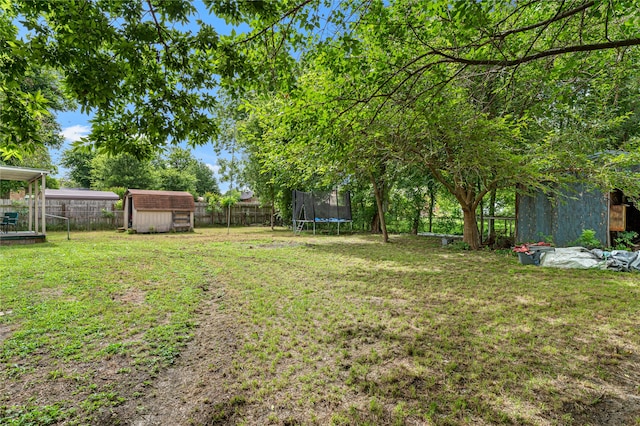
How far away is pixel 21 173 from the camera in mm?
8367

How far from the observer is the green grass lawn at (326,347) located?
180 centimetres

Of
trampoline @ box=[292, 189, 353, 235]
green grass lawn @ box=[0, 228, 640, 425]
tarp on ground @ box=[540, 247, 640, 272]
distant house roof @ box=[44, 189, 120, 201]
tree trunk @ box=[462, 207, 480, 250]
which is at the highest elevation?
distant house roof @ box=[44, 189, 120, 201]

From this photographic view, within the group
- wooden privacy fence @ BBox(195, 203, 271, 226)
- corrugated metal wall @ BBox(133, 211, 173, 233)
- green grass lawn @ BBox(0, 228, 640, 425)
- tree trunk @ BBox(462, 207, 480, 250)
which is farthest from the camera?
wooden privacy fence @ BBox(195, 203, 271, 226)

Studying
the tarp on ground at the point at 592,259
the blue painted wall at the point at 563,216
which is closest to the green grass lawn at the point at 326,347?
the tarp on ground at the point at 592,259

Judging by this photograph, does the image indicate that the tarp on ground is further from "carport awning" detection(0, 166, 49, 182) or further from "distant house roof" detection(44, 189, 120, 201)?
"distant house roof" detection(44, 189, 120, 201)

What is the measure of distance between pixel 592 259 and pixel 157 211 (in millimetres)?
15187

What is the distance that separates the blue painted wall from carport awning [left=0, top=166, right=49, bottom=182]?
520 inches

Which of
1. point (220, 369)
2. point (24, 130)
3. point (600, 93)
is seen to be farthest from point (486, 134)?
point (24, 130)

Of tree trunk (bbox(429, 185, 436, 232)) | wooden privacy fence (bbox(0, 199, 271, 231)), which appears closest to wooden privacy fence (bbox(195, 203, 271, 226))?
wooden privacy fence (bbox(0, 199, 271, 231))

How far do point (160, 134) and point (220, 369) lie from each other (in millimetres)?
1971

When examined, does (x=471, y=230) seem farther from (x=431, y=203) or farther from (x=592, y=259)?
(x=431, y=203)

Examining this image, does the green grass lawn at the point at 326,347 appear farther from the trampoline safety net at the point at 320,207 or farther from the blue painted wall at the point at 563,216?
the trampoline safety net at the point at 320,207

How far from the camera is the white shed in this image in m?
13.6

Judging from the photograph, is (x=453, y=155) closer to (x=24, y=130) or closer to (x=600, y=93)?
(x=600, y=93)
